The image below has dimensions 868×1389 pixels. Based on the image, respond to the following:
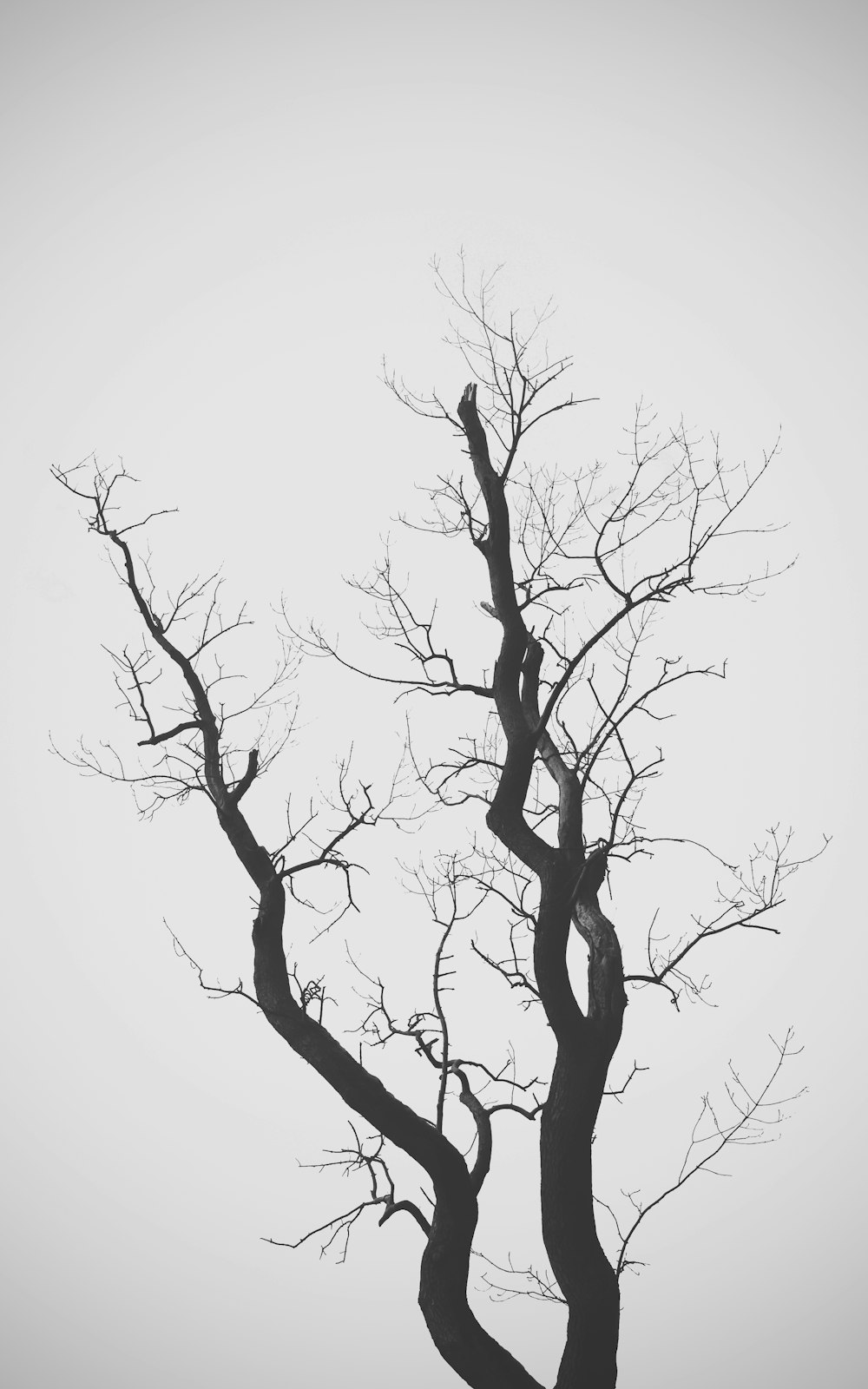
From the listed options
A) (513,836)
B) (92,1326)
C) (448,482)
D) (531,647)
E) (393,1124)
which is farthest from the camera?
(92,1326)

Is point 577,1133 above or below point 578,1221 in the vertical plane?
above

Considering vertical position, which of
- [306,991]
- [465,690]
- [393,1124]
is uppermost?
[465,690]

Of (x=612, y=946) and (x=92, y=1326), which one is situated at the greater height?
(x=92, y=1326)

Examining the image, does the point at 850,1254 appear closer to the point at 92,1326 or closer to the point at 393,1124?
the point at 92,1326

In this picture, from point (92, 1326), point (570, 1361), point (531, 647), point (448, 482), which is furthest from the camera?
point (92, 1326)

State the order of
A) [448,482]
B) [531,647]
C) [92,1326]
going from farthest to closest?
[92,1326] < [448,482] < [531,647]

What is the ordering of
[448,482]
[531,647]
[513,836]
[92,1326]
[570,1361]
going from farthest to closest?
1. [92,1326]
2. [448,482]
3. [531,647]
4. [513,836]
5. [570,1361]

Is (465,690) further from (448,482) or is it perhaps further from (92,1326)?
(92,1326)

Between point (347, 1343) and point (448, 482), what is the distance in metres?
105

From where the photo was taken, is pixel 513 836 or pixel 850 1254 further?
pixel 850 1254

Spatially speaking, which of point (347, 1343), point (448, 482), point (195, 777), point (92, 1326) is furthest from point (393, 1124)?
point (92, 1326)

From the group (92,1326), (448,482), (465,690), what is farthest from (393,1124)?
(92,1326)

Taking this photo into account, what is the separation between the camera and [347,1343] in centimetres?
9025

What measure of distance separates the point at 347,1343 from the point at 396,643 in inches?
4094
